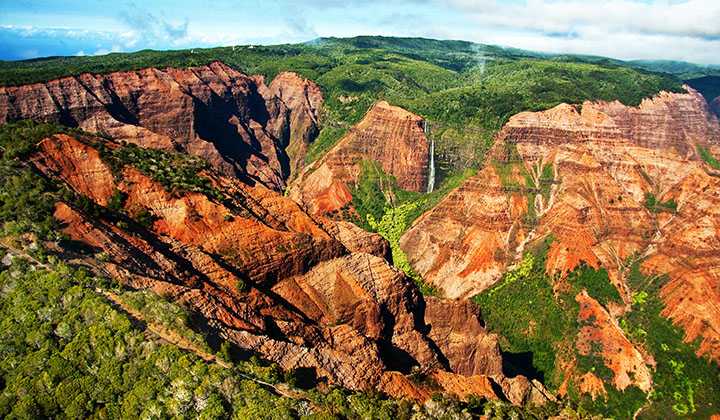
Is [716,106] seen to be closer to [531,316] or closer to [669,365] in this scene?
[669,365]

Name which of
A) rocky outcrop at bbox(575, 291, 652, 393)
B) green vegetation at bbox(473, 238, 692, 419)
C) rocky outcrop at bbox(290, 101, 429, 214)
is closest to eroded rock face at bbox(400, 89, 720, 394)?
rocky outcrop at bbox(575, 291, 652, 393)

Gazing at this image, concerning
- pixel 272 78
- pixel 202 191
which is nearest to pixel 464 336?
pixel 202 191

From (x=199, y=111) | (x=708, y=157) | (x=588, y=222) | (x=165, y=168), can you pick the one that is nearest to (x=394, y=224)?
(x=588, y=222)

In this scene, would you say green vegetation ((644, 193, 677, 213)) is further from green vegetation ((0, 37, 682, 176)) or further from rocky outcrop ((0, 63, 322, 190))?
rocky outcrop ((0, 63, 322, 190))

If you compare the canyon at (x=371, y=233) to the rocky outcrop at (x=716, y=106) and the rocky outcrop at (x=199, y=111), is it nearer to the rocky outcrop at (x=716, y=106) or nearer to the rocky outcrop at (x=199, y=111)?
the rocky outcrop at (x=199, y=111)

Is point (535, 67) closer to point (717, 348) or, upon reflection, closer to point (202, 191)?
point (717, 348)

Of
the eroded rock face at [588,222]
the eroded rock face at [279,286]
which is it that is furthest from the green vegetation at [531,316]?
the eroded rock face at [279,286]
